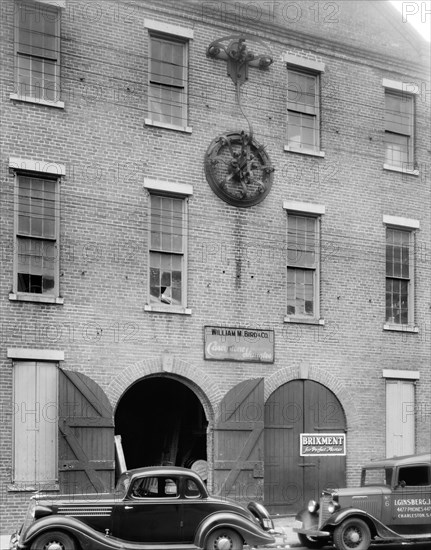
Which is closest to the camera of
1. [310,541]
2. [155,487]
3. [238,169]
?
[155,487]

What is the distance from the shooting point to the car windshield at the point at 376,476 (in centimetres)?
1741

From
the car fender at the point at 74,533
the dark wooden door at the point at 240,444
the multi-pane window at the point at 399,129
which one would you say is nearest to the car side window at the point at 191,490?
the car fender at the point at 74,533

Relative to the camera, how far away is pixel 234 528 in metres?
15.1

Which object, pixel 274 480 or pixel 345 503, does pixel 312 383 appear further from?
pixel 345 503

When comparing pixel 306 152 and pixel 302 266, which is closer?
pixel 302 266

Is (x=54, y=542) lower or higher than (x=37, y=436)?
lower

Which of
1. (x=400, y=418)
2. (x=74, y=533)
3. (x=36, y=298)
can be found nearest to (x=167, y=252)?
(x=36, y=298)

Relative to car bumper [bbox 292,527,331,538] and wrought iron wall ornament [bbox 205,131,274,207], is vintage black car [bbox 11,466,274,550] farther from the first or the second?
wrought iron wall ornament [bbox 205,131,274,207]

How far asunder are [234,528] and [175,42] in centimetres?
1100

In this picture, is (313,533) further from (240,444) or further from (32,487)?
(32,487)

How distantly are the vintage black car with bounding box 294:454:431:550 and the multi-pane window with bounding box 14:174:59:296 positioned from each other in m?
6.78

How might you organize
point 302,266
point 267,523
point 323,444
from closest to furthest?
1. point 267,523
2. point 323,444
3. point 302,266

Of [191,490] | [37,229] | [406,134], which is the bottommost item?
[191,490]

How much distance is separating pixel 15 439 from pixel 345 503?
635 centimetres
